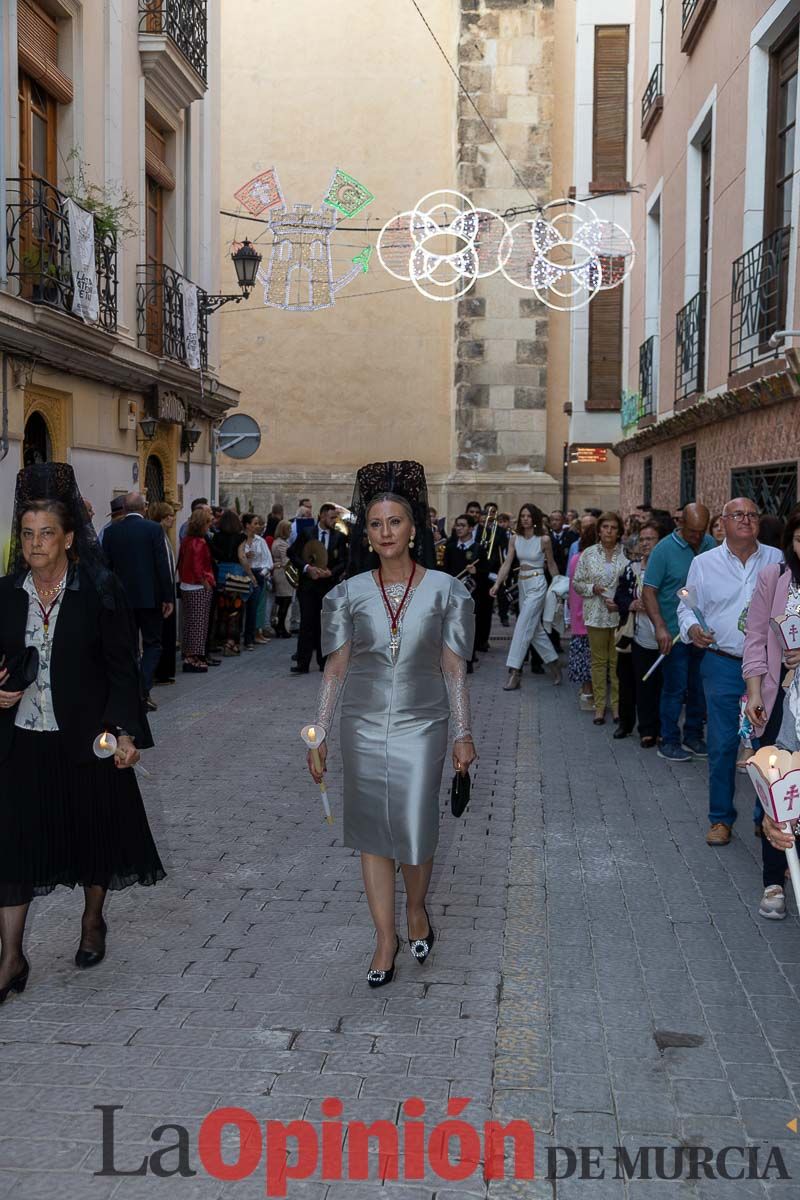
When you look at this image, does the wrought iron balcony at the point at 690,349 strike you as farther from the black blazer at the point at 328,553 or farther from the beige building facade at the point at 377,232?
the beige building facade at the point at 377,232

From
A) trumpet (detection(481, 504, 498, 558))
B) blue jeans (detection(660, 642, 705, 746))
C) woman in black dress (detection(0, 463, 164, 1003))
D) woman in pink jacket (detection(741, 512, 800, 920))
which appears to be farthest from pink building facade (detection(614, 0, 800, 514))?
woman in black dress (detection(0, 463, 164, 1003))

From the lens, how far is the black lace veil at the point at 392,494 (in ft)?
16.3

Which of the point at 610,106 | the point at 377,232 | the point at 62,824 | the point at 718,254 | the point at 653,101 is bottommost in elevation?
the point at 62,824

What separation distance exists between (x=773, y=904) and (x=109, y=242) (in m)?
11.7

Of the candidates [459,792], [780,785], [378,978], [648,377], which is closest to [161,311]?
[648,377]

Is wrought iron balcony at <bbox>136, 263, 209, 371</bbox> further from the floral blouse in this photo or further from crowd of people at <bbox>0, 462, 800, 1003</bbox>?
the floral blouse

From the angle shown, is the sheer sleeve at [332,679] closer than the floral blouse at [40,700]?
No

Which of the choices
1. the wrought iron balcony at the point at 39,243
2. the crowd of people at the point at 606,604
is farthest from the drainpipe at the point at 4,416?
the crowd of people at the point at 606,604

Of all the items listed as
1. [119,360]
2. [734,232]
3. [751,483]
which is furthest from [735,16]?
[119,360]

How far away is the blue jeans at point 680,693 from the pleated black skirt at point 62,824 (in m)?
5.28

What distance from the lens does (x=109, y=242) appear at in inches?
579

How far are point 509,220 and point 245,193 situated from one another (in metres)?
5.32

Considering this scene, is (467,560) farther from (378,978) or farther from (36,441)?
(378,978)

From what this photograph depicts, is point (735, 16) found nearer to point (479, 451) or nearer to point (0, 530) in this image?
point (0, 530)
